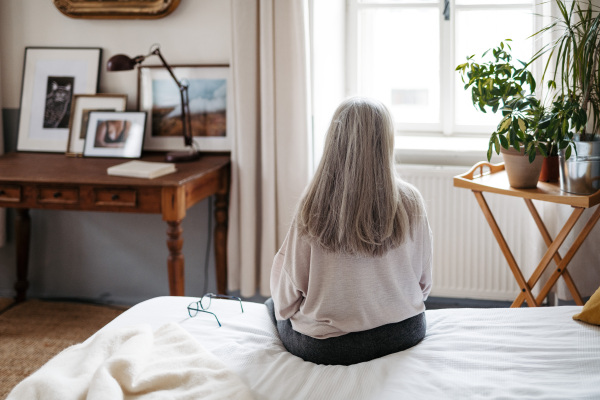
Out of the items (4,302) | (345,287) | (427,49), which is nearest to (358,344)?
(345,287)

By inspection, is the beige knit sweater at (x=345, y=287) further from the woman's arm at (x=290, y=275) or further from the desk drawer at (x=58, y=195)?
the desk drawer at (x=58, y=195)

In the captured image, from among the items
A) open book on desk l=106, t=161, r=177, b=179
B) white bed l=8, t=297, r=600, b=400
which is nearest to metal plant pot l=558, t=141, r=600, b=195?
white bed l=8, t=297, r=600, b=400

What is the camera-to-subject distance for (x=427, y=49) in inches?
135

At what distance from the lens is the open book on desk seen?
2.77 metres

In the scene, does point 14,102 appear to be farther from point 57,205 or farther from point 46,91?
point 57,205

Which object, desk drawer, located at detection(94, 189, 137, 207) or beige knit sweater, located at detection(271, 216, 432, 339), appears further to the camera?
desk drawer, located at detection(94, 189, 137, 207)

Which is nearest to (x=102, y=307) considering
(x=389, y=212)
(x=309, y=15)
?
(x=309, y=15)

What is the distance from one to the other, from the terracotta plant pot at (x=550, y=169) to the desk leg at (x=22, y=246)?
95.4 inches

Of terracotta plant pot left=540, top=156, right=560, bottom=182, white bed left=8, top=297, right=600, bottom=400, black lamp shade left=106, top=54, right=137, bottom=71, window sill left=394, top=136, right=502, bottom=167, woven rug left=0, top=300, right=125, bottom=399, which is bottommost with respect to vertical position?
woven rug left=0, top=300, right=125, bottom=399

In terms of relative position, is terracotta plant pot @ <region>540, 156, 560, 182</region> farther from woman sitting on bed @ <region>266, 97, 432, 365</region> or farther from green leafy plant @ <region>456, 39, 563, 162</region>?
woman sitting on bed @ <region>266, 97, 432, 365</region>

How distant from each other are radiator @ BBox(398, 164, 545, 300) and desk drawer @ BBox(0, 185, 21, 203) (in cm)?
163

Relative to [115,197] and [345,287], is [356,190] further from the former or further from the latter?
[115,197]

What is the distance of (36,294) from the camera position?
3.66 m

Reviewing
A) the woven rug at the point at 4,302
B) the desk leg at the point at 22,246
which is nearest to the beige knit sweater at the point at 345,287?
the desk leg at the point at 22,246
